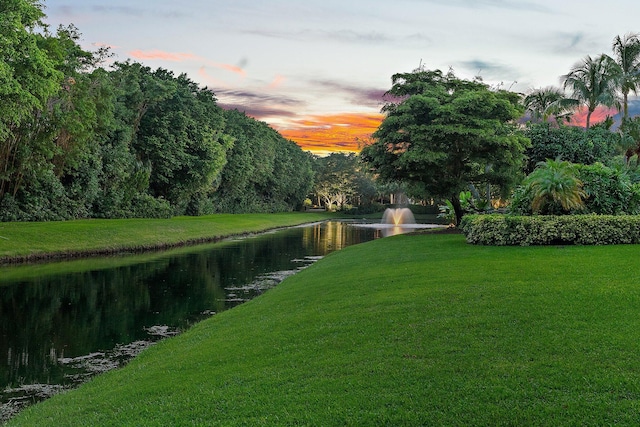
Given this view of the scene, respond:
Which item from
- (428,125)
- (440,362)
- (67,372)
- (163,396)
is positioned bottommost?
(67,372)

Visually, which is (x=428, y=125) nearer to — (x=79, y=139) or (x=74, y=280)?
(x=74, y=280)

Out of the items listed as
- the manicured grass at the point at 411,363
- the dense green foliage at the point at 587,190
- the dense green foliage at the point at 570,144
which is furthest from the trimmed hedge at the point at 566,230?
the dense green foliage at the point at 570,144

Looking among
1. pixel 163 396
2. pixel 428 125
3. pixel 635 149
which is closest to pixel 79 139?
pixel 428 125

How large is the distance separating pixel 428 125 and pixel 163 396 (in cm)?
2372

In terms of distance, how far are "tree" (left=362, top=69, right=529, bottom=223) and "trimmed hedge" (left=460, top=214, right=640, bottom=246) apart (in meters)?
9.03

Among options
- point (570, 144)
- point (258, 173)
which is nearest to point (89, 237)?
point (570, 144)

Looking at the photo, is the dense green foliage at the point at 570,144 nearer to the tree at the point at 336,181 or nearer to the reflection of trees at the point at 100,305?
the reflection of trees at the point at 100,305

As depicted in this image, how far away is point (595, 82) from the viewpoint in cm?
4438

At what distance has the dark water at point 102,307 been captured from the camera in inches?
433

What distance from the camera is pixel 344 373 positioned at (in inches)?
281

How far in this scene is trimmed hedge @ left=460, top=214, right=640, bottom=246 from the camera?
17609 mm

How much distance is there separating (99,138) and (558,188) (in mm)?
40772

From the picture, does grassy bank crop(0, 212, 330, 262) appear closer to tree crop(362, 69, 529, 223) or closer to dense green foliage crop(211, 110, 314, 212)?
tree crop(362, 69, 529, 223)

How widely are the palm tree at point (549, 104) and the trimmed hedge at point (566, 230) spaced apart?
103 ft
